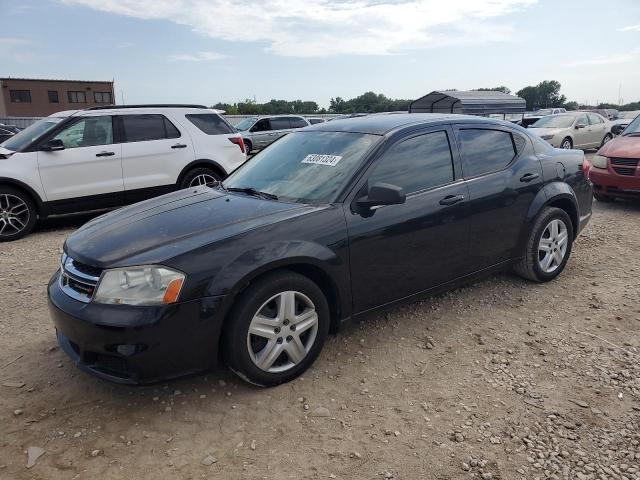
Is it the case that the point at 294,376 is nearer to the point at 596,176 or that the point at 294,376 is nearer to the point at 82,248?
the point at 82,248

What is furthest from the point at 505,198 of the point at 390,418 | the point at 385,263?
the point at 390,418

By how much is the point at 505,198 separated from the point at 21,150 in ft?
20.7

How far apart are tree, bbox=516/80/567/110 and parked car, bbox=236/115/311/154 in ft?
236

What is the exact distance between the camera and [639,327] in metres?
3.78

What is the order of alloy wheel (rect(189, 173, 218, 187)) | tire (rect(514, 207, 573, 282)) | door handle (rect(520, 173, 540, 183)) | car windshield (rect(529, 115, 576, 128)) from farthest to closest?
car windshield (rect(529, 115, 576, 128)) < alloy wheel (rect(189, 173, 218, 187)) < tire (rect(514, 207, 573, 282)) < door handle (rect(520, 173, 540, 183))

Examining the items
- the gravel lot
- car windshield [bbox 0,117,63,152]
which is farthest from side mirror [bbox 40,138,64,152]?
the gravel lot

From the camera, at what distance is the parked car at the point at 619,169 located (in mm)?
7457

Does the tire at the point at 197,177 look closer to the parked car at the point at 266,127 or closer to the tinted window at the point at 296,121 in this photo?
the parked car at the point at 266,127

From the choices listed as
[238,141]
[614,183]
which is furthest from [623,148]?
[238,141]

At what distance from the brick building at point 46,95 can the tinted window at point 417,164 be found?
60.3m

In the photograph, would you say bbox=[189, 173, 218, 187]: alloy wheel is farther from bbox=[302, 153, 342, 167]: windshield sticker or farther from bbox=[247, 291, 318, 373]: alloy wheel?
bbox=[247, 291, 318, 373]: alloy wheel

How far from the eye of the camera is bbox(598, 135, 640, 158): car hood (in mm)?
7488

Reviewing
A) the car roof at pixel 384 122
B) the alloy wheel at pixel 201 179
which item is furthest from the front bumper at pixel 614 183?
the alloy wheel at pixel 201 179

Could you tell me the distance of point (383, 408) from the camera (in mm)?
2867
